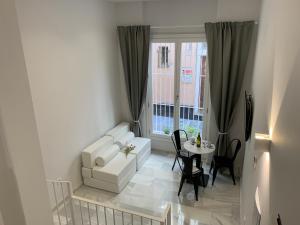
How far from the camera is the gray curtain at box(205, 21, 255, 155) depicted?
14.0 ft

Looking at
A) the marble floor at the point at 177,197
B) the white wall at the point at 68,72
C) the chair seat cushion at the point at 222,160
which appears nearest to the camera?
the white wall at the point at 68,72

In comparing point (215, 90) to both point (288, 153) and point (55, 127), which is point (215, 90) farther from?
point (288, 153)

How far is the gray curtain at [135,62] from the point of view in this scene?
5043 millimetres

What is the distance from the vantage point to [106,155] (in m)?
4.47

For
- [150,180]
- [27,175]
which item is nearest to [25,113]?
[27,175]

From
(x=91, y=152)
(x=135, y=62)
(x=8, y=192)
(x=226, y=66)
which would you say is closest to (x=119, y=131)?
(x=91, y=152)

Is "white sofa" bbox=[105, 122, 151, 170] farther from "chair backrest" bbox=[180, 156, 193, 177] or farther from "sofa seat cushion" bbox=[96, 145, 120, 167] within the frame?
"chair backrest" bbox=[180, 156, 193, 177]

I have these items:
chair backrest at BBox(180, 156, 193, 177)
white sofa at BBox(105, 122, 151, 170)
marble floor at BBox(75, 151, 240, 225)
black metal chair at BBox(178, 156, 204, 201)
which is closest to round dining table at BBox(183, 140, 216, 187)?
marble floor at BBox(75, 151, 240, 225)

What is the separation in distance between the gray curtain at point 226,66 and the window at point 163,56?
1015 mm

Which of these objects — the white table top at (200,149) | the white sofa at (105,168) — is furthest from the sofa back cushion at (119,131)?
the white table top at (200,149)

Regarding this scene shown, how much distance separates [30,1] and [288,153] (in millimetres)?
3494

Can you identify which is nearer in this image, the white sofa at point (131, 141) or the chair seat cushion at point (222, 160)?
the chair seat cushion at point (222, 160)

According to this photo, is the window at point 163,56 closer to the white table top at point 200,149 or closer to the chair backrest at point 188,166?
the white table top at point 200,149

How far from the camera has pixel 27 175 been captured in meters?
0.94
